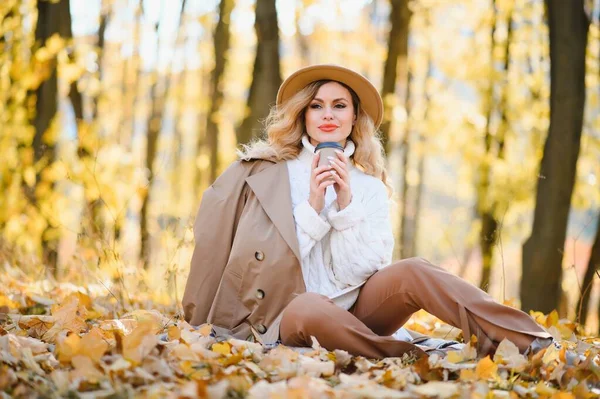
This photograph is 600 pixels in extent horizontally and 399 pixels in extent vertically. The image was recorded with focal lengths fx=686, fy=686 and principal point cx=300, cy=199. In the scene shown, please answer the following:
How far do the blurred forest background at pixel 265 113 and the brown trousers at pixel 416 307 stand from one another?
0.82 metres

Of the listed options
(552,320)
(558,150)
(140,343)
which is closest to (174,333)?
(140,343)

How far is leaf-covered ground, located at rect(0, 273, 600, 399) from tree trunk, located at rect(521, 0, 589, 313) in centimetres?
249

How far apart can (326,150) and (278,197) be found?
38cm

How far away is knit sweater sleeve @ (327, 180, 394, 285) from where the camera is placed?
→ 3641mm

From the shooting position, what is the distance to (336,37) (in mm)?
15898

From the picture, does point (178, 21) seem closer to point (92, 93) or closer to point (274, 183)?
point (92, 93)

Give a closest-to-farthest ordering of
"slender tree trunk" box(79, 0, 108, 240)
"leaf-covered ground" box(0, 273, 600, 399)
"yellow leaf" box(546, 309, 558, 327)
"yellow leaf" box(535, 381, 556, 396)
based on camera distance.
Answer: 1. "leaf-covered ground" box(0, 273, 600, 399)
2. "yellow leaf" box(535, 381, 556, 396)
3. "yellow leaf" box(546, 309, 558, 327)
4. "slender tree trunk" box(79, 0, 108, 240)

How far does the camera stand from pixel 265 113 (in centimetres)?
730

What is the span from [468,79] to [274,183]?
361 inches

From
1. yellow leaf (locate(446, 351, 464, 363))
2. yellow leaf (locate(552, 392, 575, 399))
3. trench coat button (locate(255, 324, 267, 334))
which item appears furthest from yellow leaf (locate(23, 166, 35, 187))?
yellow leaf (locate(552, 392, 575, 399))

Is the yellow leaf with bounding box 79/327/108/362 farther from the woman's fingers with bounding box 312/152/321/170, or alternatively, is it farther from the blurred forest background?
the blurred forest background

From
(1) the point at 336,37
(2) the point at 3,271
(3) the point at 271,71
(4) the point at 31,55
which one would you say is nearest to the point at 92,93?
(4) the point at 31,55

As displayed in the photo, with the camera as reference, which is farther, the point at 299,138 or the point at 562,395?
the point at 299,138

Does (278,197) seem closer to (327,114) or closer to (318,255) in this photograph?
(318,255)
